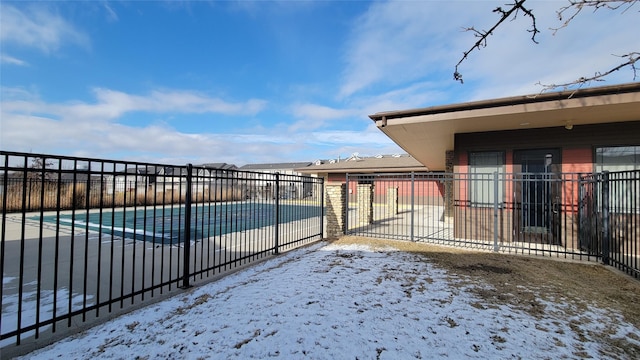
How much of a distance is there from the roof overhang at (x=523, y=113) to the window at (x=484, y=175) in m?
0.73

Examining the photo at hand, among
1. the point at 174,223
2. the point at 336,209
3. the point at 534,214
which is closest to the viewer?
the point at 534,214

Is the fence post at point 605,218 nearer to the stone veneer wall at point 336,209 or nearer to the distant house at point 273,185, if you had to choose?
the stone veneer wall at point 336,209

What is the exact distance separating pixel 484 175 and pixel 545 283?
3940mm

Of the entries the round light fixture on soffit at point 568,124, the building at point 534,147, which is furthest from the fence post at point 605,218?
the round light fixture on soffit at point 568,124

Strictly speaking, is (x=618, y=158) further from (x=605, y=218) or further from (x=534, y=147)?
(x=605, y=218)

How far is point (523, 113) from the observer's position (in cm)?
577

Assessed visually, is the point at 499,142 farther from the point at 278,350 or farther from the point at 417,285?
the point at 278,350

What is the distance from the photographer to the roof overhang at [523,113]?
5.01 meters

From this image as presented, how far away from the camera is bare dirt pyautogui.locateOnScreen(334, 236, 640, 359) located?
3256mm

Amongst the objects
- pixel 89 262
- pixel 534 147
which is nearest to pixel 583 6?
pixel 534 147

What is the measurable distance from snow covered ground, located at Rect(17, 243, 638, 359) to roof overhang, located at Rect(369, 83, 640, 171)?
3.73 m

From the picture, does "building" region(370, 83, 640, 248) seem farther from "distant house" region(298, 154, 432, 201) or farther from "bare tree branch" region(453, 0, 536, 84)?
"distant house" region(298, 154, 432, 201)

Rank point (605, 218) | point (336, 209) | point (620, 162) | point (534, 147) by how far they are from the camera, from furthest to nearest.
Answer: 1. point (336, 209)
2. point (534, 147)
3. point (620, 162)
4. point (605, 218)

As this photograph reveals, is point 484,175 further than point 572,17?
Yes
